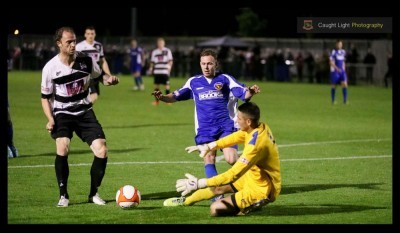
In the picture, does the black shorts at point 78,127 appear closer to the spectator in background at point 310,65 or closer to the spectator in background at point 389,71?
the spectator in background at point 389,71

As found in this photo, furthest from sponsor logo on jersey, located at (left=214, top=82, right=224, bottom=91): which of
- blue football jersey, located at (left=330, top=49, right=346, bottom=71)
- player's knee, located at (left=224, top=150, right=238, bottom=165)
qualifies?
blue football jersey, located at (left=330, top=49, right=346, bottom=71)

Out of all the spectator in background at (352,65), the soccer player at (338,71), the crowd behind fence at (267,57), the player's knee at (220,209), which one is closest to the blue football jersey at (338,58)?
the soccer player at (338,71)

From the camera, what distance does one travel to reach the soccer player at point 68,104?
34.1 feet

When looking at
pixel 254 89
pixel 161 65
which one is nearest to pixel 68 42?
pixel 254 89

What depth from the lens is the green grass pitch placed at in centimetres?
970

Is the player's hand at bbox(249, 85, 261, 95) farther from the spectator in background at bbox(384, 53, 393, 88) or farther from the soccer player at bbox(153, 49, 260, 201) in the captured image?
the spectator in background at bbox(384, 53, 393, 88)

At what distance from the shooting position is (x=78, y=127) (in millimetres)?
10641

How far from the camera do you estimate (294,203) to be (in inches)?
421

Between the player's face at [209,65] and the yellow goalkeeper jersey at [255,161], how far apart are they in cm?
155

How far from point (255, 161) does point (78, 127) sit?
→ 8.62 feet

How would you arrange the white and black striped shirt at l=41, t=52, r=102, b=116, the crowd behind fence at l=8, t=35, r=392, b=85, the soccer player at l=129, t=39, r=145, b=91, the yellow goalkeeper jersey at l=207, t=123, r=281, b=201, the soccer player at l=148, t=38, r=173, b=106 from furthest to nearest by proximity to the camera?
the crowd behind fence at l=8, t=35, r=392, b=85
the soccer player at l=129, t=39, r=145, b=91
the soccer player at l=148, t=38, r=173, b=106
the white and black striped shirt at l=41, t=52, r=102, b=116
the yellow goalkeeper jersey at l=207, t=123, r=281, b=201

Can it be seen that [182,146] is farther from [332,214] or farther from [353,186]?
[332,214]

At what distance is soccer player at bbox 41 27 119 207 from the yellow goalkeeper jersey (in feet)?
6.05

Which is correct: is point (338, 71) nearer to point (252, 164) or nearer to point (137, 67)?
point (137, 67)
